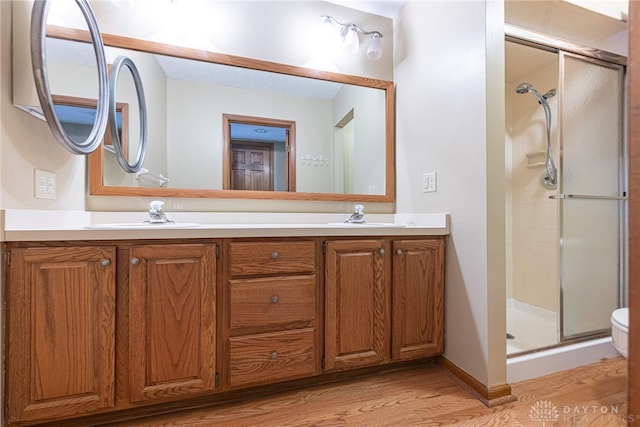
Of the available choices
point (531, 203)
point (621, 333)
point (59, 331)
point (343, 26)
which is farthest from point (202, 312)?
point (531, 203)

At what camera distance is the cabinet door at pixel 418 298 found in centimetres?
149

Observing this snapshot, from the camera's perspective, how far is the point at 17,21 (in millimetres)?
1108

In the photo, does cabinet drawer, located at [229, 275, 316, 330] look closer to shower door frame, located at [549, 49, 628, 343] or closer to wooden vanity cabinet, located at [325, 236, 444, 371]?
→ wooden vanity cabinet, located at [325, 236, 444, 371]

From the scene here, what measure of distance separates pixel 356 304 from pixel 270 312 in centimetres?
42

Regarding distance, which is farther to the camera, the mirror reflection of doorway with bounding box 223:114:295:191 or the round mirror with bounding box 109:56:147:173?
the mirror reflection of doorway with bounding box 223:114:295:191

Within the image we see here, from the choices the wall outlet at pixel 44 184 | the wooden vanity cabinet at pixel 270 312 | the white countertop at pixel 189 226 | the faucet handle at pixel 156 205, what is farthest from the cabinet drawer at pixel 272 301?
the wall outlet at pixel 44 184

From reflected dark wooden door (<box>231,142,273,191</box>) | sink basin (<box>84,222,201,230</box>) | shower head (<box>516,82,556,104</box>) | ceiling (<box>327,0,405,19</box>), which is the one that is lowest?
sink basin (<box>84,222,201,230</box>)

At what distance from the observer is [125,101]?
5.11 feet

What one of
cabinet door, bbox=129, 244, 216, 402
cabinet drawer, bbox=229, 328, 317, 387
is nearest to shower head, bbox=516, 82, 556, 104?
cabinet drawer, bbox=229, 328, 317, 387

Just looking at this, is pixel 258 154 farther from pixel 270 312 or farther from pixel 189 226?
pixel 270 312

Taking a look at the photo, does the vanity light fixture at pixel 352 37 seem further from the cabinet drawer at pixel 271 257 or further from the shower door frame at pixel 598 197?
the cabinet drawer at pixel 271 257

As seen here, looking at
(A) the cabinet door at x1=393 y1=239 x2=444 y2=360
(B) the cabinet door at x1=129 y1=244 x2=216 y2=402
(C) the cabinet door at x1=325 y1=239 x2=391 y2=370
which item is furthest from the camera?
(A) the cabinet door at x1=393 y1=239 x2=444 y2=360

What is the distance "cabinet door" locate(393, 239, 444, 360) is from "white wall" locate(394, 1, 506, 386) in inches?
2.5

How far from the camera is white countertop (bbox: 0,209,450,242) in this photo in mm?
1048
